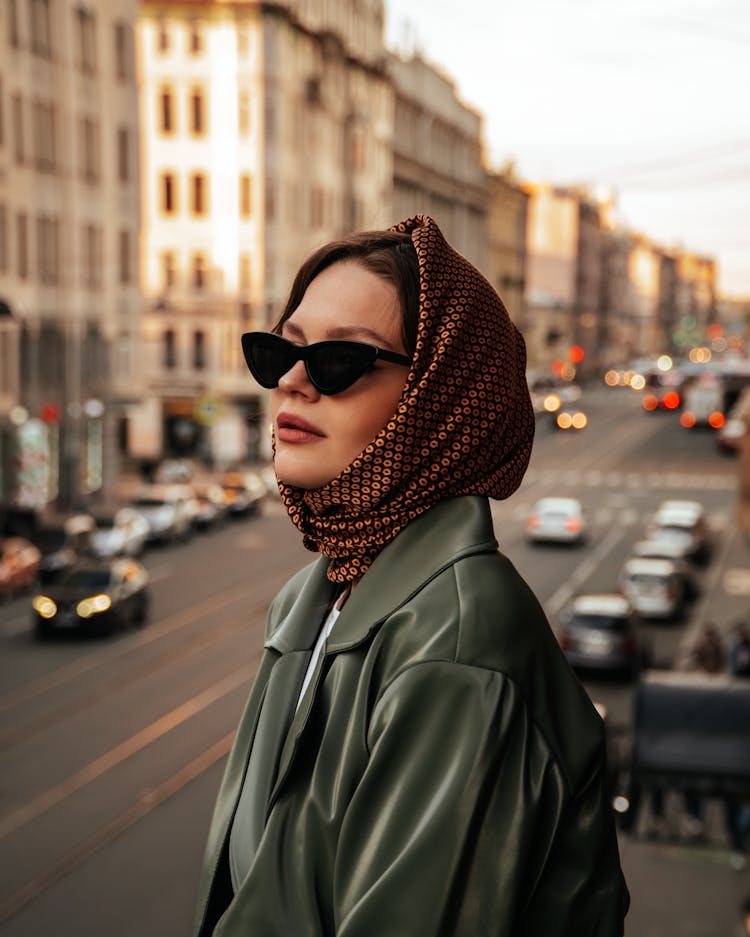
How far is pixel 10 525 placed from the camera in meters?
36.0

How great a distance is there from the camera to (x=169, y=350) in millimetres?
58438

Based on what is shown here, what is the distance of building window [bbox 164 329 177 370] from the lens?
191 feet

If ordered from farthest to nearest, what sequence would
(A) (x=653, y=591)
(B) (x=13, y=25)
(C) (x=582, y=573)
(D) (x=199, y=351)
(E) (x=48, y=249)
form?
1. (D) (x=199, y=351)
2. (E) (x=48, y=249)
3. (C) (x=582, y=573)
4. (B) (x=13, y=25)
5. (A) (x=653, y=591)

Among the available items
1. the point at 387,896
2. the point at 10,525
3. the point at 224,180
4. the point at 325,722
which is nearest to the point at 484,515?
the point at 325,722

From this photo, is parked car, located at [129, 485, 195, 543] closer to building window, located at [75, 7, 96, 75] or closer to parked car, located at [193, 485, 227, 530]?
parked car, located at [193, 485, 227, 530]

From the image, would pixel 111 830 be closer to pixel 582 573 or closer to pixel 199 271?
pixel 582 573

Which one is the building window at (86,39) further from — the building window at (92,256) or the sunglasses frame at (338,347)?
the sunglasses frame at (338,347)

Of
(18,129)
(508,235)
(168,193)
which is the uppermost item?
(508,235)

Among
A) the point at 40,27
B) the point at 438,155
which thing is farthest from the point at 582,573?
the point at 438,155

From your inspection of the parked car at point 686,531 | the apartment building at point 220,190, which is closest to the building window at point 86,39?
the apartment building at point 220,190

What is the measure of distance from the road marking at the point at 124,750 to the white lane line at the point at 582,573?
27.7ft

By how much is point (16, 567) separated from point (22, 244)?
11698 mm

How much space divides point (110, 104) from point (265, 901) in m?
43.2

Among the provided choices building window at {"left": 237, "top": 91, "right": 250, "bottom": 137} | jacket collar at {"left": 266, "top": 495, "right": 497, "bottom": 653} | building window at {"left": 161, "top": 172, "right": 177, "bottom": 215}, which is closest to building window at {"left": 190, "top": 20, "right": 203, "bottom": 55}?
building window at {"left": 237, "top": 91, "right": 250, "bottom": 137}
